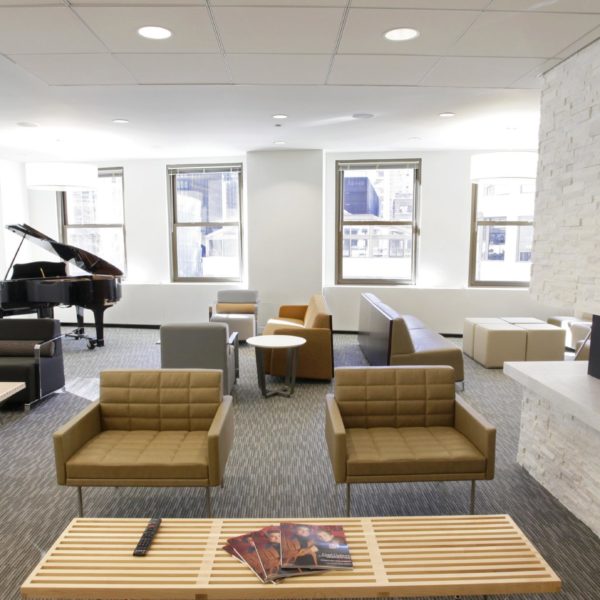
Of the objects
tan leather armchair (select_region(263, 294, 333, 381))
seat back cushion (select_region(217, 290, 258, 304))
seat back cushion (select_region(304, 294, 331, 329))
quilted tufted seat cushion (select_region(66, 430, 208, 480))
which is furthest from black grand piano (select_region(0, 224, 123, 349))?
quilted tufted seat cushion (select_region(66, 430, 208, 480))

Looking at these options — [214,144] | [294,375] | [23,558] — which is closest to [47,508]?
[23,558]

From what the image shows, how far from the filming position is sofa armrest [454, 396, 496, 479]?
2.75m

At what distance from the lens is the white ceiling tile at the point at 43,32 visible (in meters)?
2.84

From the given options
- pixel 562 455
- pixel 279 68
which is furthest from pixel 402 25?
pixel 562 455

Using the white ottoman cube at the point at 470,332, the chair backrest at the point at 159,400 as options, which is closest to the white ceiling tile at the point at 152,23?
the chair backrest at the point at 159,400

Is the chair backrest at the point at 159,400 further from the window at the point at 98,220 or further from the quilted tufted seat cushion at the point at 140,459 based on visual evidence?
the window at the point at 98,220

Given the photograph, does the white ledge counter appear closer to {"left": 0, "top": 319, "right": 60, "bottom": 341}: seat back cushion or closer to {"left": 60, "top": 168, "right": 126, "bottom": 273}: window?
{"left": 0, "top": 319, "right": 60, "bottom": 341}: seat back cushion

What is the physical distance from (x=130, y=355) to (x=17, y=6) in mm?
4875

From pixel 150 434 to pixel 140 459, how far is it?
366mm

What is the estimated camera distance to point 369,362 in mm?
6246

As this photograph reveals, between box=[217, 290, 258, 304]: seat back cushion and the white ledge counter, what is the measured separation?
4.83 meters

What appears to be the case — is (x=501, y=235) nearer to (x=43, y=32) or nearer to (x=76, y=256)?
(x=76, y=256)

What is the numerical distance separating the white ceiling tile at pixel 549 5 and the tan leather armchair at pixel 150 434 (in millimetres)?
2756

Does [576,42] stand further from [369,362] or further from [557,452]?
[369,362]
